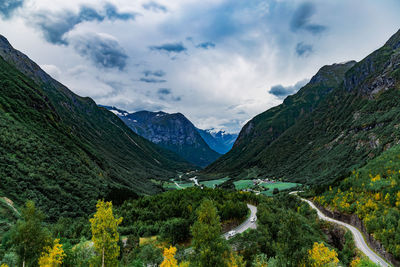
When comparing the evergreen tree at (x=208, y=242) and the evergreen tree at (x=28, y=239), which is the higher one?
the evergreen tree at (x=28, y=239)

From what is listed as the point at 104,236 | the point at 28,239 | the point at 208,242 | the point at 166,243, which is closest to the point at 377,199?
the point at 166,243

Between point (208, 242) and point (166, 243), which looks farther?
point (166, 243)

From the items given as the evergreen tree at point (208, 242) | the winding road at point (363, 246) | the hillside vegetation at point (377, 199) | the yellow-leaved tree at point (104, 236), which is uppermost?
the yellow-leaved tree at point (104, 236)

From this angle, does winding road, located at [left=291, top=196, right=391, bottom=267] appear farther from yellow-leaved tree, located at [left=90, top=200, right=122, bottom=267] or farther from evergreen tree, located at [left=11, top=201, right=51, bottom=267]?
evergreen tree, located at [left=11, top=201, right=51, bottom=267]

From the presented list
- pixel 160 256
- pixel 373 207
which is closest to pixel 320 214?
pixel 373 207

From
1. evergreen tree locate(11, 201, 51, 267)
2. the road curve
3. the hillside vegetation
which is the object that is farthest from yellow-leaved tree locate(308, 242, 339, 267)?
evergreen tree locate(11, 201, 51, 267)

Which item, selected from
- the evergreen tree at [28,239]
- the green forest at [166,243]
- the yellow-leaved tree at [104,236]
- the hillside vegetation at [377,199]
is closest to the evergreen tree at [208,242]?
the green forest at [166,243]

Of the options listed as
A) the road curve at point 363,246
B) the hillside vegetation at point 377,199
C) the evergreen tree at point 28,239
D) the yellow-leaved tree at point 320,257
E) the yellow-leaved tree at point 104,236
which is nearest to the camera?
the yellow-leaved tree at point 104,236

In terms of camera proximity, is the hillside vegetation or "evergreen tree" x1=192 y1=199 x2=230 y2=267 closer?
"evergreen tree" x1=192 y1=199 x2=230 y2=267

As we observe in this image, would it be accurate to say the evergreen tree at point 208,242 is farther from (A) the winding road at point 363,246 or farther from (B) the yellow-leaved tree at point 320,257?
(A) the winding road at point 363,246

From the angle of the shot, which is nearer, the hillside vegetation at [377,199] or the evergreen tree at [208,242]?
the evergreen tree at [208,242]

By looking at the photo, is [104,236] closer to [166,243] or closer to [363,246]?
[166,243]
